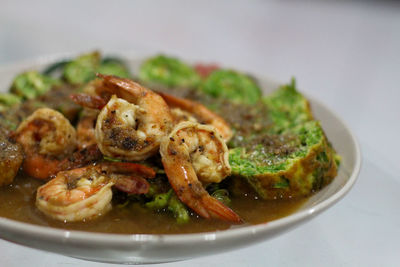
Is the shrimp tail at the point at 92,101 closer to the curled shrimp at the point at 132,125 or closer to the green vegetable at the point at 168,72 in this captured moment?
the curled shrimp at the point at 132,125

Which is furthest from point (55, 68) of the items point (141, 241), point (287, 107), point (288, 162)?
point (141, 241)

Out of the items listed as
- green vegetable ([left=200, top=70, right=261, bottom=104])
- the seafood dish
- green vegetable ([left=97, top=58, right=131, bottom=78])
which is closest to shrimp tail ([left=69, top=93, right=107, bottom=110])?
the seafood dish

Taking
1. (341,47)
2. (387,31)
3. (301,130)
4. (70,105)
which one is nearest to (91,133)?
(70,105)

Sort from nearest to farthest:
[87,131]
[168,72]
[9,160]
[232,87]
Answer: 1. [9,160]
2. [87,131]
3. [232,87]
4. [168,72]

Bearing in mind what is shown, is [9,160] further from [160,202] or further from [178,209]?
[178,209]

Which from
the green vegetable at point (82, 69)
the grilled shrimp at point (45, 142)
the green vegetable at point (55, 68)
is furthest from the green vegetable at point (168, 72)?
the grilled shrimp at point (45, 142)
